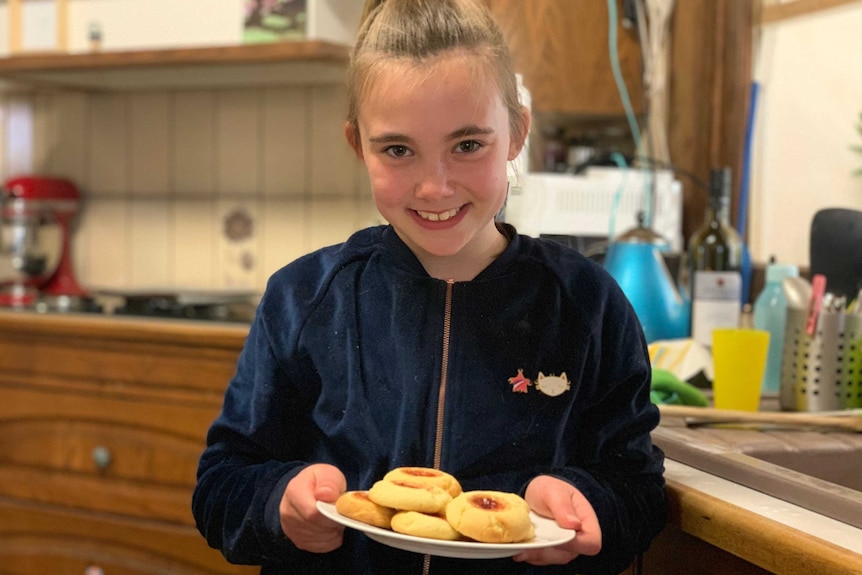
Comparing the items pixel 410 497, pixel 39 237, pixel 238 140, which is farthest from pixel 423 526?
pixel 39 237

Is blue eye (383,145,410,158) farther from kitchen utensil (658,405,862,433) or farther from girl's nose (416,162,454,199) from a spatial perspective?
kitchen utensil (658,405,862,433)

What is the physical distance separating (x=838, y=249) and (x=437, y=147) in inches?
29.5

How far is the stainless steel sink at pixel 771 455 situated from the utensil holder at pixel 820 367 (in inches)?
5.0

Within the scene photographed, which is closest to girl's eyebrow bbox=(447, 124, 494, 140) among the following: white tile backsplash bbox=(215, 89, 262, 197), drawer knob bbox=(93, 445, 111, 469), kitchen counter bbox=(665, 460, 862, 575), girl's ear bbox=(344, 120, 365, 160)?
girl's ear bbox=(344, 120, 365, 160)

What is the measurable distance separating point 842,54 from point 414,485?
58.9 inches

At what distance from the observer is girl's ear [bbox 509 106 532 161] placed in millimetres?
904

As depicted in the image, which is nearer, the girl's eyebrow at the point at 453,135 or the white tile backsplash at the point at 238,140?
the girl's eyebrow at the point at 453,135

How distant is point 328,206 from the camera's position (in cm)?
256

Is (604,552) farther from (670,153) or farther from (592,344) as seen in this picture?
(670,153)

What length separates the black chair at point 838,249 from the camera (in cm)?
133

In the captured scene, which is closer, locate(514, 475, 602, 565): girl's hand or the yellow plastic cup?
locate(514, 475, 602, 565): girl's hand

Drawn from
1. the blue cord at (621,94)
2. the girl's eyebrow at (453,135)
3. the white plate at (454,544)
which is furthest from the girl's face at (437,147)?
the blue cord at (621,94)

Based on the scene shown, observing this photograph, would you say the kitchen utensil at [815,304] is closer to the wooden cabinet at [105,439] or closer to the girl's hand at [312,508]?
the girl's hand at [312,508]

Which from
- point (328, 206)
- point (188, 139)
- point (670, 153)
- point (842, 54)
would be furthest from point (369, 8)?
point (188, 139)
